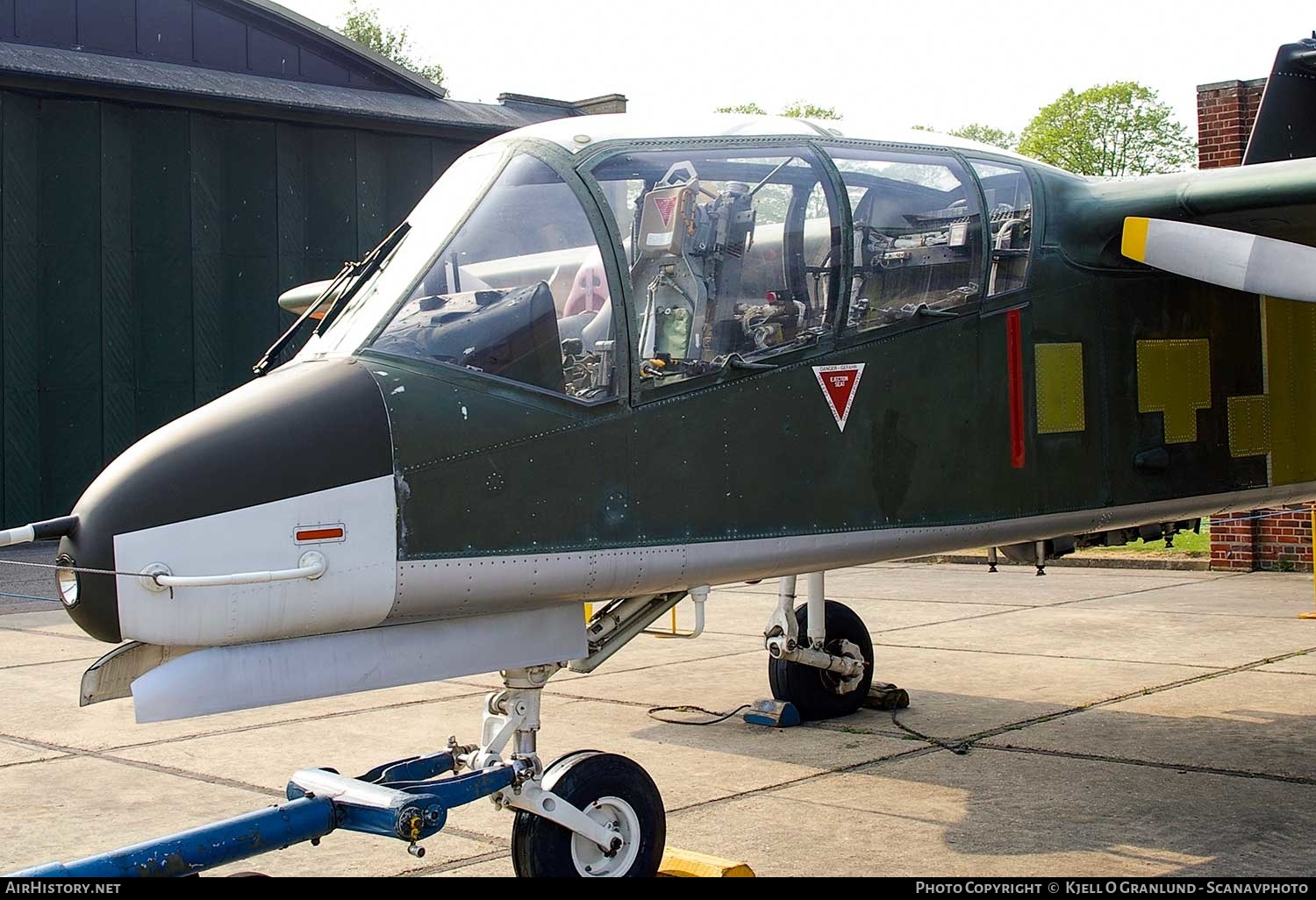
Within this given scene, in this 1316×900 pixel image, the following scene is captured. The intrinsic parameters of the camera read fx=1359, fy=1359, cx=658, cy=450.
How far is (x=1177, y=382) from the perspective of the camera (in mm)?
7152

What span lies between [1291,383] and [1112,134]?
7510cm

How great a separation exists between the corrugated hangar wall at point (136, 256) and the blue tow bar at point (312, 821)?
20.3 meters

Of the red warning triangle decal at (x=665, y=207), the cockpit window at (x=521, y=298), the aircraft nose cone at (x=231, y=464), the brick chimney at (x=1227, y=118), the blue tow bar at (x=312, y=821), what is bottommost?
the blue tow bar at (x=312, y=821)

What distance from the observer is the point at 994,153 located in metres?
6.83

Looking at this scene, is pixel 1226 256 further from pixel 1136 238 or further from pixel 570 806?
pixel 570 806

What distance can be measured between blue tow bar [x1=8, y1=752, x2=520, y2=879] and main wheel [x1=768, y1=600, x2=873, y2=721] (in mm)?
4035

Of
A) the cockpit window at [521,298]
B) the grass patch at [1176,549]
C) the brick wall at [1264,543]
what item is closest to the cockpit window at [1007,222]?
the cockpit window at [521,298]

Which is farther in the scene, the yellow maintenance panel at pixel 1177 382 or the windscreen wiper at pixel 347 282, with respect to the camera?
the yellow maintenance panel at pixel 1177 382

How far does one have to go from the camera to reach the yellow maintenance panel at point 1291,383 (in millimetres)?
7641

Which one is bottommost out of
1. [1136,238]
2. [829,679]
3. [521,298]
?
[829,679]

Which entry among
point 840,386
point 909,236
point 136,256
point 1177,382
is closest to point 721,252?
point 840,386

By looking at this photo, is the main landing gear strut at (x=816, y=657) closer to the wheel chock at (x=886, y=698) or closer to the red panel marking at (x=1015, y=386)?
the wheel chock at (x=886, y=698)

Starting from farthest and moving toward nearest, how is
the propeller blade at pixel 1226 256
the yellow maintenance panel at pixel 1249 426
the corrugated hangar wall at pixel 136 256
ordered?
the corrugated hangar wall at pixel 136 256 < the yellow maintenance panel at pixel 1249 426 < the propeller blade at pixel 1226 256

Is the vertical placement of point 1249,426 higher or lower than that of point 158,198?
lower
